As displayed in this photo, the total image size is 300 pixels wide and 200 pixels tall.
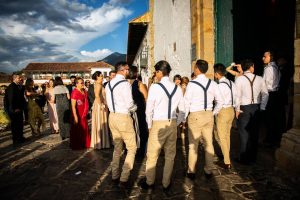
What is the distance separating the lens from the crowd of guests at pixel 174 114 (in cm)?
354

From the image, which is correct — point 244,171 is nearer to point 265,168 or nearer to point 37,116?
point 265,168

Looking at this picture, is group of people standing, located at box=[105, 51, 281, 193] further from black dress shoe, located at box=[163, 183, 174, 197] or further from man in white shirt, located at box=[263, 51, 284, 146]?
man in white shirt, located at box=[263, 51, 284, 146]

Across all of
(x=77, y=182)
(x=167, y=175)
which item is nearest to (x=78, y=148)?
(x=77, y=182)

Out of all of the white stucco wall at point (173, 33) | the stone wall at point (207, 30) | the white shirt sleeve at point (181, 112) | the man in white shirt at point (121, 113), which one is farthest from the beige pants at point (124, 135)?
the white stucco wall at point (173, 33)

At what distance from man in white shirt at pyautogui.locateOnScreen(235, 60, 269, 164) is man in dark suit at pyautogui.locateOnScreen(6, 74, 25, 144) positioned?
610 cm

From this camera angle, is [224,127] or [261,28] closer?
[224,127]

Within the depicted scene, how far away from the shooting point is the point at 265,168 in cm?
443

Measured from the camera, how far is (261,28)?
328 inches

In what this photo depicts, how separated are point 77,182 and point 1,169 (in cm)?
203

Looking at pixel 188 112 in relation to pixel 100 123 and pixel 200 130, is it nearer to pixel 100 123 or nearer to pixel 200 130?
pixel 200 130

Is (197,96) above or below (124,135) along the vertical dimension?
above

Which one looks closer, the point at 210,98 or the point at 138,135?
the point at 210,98

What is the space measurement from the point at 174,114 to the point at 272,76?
2.95m

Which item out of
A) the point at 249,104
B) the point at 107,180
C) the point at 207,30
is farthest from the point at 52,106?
the point at 249,104
